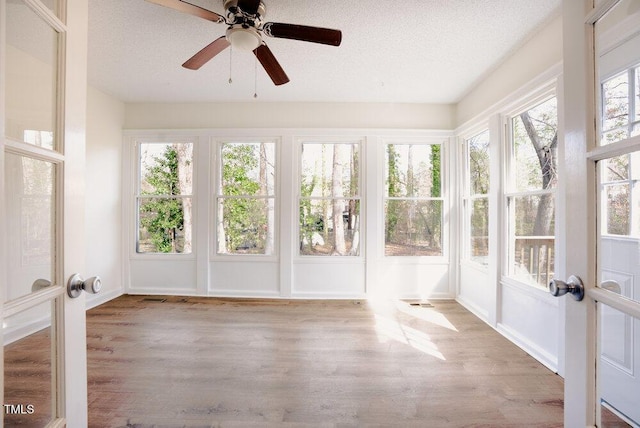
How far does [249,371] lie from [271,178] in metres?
2.46

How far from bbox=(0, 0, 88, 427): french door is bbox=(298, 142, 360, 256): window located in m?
3.04

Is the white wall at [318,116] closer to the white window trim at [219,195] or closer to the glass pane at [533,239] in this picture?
the white window trim at [219,195]

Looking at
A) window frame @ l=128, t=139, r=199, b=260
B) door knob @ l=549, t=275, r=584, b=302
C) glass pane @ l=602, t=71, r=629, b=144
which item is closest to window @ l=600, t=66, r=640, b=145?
glass pane @ l=602, t=71, r=629, b=144

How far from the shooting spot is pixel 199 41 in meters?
2.55

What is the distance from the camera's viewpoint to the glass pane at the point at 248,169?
13.0ft

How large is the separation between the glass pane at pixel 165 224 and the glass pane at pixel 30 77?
10.9 ft

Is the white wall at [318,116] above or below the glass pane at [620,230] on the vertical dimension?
above

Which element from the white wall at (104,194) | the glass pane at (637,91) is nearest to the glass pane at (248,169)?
the white wall at (104,194)

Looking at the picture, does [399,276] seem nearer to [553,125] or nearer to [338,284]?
[338,284]

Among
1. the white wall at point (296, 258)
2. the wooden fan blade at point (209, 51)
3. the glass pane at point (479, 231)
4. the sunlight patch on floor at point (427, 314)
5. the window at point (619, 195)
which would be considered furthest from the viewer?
the white wall at point (296, 258)

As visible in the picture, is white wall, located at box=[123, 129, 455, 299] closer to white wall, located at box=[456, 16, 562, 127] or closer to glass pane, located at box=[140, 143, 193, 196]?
glass pane, located at box=[140, 143, 193, 196]

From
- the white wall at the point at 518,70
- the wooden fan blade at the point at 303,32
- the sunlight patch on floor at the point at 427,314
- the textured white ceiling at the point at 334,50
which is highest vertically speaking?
the textured white ceiling at the point at 334,50

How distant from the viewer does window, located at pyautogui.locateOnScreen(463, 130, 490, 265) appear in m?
3.28

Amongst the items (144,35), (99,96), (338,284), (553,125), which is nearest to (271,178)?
(338,284)
